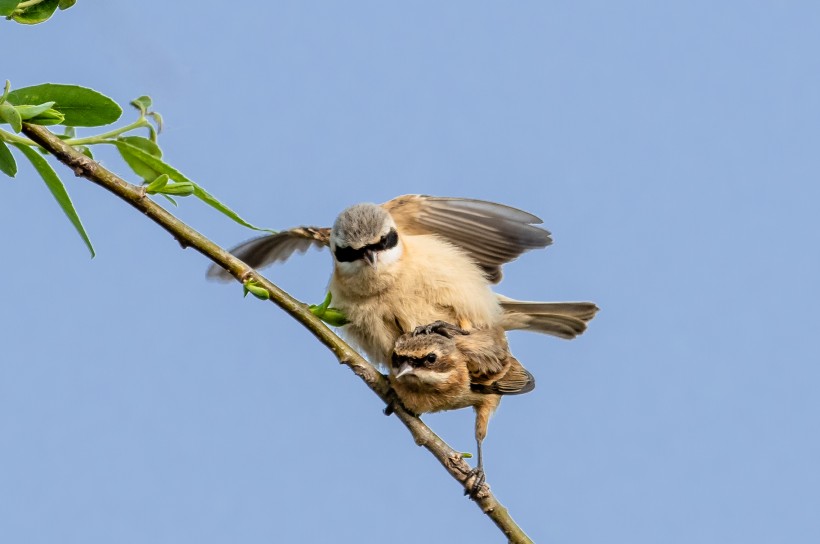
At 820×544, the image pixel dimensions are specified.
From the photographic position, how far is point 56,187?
2.88 m

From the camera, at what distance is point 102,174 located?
3068 mm

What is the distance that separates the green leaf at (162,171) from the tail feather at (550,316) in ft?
11.1

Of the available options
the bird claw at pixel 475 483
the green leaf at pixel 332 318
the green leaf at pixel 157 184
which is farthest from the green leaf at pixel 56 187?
the bird claw at pixel 475 483

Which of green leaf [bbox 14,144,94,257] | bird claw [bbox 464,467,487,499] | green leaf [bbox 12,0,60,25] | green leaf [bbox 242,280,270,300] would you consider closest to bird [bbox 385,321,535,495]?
bird claw [bbox 464,467,487,499]

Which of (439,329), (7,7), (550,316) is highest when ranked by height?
(550,316)

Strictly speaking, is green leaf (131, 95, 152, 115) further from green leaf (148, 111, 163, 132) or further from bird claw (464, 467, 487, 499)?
bird claw (464, 467, 487, 499)

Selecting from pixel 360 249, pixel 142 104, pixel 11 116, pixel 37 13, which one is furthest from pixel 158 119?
pixel 360 249

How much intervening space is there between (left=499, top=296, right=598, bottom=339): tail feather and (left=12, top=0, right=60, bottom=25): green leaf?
383 centimetres

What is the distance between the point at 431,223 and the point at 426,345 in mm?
1618

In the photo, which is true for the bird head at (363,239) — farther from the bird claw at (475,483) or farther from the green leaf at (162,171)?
the green leaf at (162,171)

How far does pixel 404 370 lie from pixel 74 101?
2.14 metres

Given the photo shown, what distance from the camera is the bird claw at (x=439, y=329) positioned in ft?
16.9

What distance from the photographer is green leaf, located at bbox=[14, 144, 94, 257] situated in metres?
2.85

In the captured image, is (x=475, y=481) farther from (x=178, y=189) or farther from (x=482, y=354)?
(x=178, y=189)
